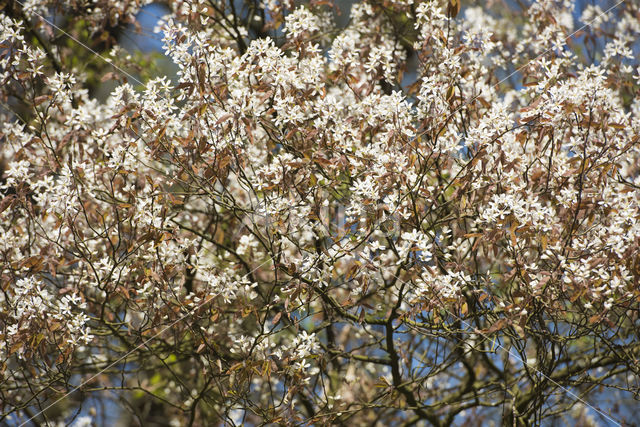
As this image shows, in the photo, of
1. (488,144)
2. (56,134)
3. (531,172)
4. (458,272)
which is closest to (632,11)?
(531,172)

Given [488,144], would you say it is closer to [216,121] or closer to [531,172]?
[531,172]

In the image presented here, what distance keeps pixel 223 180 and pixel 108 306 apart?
142 cm

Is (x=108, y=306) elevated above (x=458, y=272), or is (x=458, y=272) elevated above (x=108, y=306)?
(x=108, y=306)

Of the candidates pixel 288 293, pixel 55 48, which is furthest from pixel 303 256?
pixel 55 48

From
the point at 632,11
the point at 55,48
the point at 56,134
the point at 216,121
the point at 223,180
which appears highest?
the point at 55,48

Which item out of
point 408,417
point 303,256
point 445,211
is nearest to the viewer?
point 303,256

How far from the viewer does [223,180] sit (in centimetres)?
283

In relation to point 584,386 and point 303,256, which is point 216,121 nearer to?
point 303,256

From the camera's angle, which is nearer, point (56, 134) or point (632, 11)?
point (56, 134)

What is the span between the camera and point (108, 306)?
12.3ft

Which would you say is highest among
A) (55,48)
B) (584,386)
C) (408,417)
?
(55,48)

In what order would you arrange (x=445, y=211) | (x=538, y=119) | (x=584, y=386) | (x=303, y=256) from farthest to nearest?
(x=584, y=386)
(x=445, y=211)
(x=303, y=256)
(x=538, y=119)

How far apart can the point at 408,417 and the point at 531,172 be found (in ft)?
7.18

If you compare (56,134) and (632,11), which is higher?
(56,134)
